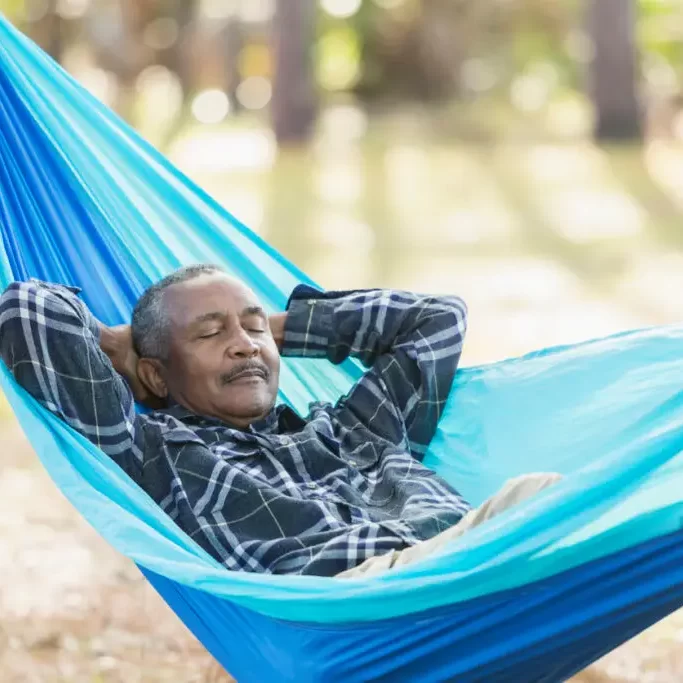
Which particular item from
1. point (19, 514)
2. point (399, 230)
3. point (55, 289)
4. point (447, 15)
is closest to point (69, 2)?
point (447, 15)

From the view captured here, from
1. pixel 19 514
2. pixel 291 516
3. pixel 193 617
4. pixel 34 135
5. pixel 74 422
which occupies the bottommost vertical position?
pixel 19 514

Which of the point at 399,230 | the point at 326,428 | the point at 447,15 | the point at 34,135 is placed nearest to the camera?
the point at 326,428

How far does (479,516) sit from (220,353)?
56cm

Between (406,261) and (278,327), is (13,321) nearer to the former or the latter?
(278,327)

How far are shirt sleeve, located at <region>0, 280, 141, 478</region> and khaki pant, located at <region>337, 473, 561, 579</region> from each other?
0.44 metres

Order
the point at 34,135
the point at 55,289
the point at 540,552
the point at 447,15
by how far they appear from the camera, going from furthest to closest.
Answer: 1. the point at 447,15
2. the point at 34,135
3. the point at 55,289
4. the point at 540,552

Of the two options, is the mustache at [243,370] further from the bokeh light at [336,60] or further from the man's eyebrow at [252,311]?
the bokeh light at [336,60]

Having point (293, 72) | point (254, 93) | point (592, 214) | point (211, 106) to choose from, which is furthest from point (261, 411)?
point (254, 93)

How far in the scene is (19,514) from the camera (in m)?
3.24

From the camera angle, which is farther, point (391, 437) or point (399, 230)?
point (399, 230)

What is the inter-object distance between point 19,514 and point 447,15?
30.7 ft

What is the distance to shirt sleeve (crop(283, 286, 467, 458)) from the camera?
221 centimetres

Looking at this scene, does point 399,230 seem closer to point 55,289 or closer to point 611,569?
point 55,289

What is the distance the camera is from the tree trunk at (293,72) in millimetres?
9203
